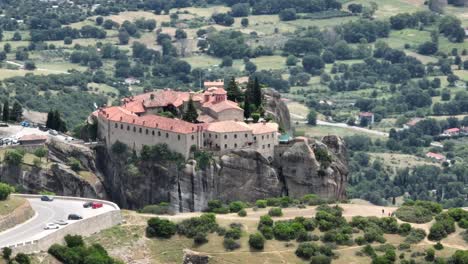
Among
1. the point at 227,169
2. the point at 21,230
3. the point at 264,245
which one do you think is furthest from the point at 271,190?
the point at 21,230

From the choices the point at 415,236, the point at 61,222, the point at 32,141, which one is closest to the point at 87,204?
the point at 61,222

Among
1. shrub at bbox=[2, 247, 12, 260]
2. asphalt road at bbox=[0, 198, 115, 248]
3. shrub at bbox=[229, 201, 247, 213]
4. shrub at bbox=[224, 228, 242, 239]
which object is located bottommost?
shrub at bbox=[229, 201, 247, 213]

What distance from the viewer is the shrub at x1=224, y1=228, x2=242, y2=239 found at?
5704 inches

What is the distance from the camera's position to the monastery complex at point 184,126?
6181 inches

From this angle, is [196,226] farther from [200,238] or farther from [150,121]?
[150,121]

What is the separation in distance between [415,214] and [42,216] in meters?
30.5

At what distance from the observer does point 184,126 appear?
15750cm

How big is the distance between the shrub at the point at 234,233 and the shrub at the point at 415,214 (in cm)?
1437

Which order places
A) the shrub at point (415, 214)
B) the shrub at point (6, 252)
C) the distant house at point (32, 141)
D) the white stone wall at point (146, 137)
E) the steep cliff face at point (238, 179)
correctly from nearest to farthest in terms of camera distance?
the shrub at point (6, 252) → the shrub at point (415, 214) → the steep cliff face at point (238, 179) → the white stone wall at point (146, 137) → the distant house at point (32, 141)

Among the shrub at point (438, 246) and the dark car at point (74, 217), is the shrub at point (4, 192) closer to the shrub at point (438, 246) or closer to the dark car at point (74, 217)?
the dark car at point (74, 217)

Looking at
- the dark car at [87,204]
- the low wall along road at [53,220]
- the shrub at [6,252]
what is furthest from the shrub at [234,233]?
the shrub at [6,252]

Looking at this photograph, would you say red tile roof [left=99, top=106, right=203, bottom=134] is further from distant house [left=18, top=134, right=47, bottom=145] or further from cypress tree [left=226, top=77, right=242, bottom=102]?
cypress tree [left=226, top=77, right=242, bottom=102]

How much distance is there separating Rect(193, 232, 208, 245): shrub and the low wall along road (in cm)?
634

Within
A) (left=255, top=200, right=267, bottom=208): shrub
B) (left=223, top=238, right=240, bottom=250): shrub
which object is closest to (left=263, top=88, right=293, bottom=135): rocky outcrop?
(left=255, top=200, right=267, bottom=208): shrub
